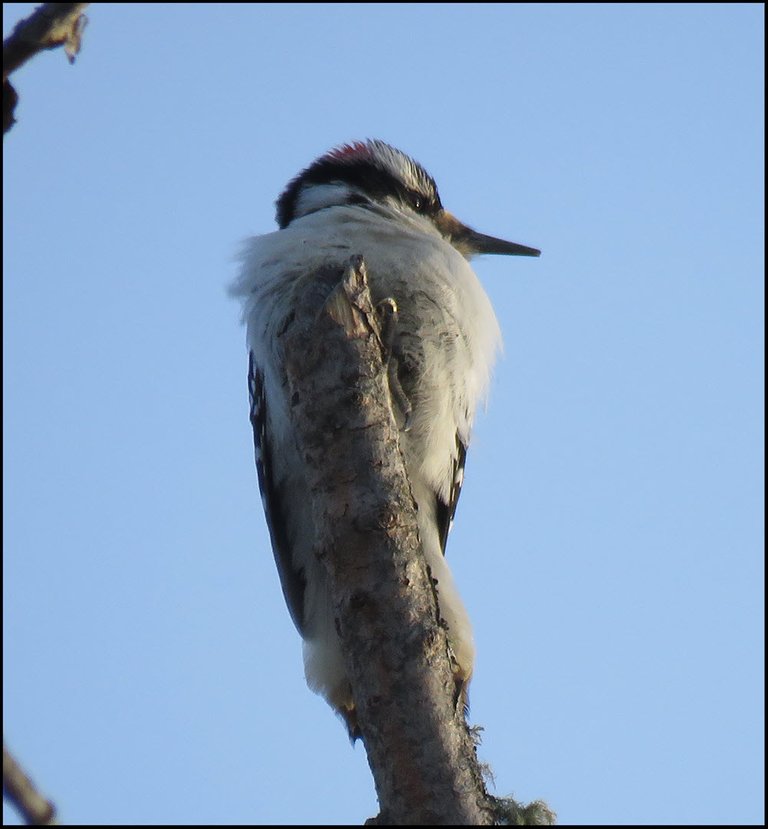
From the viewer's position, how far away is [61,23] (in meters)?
1.46

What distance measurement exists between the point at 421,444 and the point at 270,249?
1.14 meters

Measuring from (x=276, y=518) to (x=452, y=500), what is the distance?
866 mm

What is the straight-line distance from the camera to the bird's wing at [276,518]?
4992mm

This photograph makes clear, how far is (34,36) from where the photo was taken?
4.74 feet

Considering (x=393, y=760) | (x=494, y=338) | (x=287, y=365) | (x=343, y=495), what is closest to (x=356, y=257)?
(x=287, y=365)

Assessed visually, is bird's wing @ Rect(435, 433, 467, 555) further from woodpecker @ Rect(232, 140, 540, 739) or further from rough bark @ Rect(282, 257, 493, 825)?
rough bark @ Rect(282, 257, 493, 825)

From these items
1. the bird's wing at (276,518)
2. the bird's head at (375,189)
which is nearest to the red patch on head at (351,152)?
the bird's head at (375,189)

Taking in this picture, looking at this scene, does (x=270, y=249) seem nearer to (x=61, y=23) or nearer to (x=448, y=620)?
(x=448, y=620)

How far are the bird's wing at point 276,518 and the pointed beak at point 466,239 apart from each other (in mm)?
Answer: 1469

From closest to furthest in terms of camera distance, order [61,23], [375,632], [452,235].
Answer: [61,23] < [375,632] < [452,235]

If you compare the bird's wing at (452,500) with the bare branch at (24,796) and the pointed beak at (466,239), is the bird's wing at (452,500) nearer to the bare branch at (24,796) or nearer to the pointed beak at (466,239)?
the pointed beak at (466,239)

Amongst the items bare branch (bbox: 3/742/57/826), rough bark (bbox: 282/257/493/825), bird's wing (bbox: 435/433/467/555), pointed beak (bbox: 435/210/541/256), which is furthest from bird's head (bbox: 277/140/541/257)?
bare branch (bbox: 3/742/57/826)

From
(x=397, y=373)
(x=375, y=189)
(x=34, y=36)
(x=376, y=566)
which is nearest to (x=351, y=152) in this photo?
(x=375, y=189)

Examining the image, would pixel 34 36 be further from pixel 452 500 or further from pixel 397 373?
pixel 452 500
